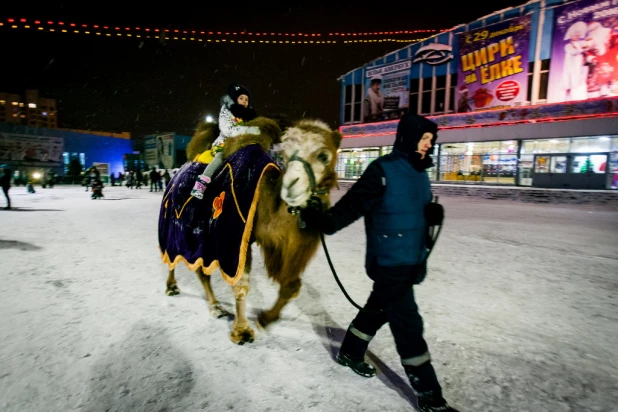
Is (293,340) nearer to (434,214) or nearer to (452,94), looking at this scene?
(434,214)

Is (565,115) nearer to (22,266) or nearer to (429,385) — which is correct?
(429,385)

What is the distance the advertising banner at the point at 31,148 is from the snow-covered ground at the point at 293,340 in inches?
1560

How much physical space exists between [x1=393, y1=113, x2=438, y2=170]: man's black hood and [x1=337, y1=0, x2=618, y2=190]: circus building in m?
19.6

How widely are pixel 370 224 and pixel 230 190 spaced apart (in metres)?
1.39

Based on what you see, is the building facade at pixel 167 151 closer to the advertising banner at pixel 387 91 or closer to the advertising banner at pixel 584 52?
the advertising banner at pixel 387 91

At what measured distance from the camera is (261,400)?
2.19 m

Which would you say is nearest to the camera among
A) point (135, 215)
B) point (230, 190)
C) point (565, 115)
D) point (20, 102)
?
point (230, 190)

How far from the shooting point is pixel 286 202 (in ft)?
7.74

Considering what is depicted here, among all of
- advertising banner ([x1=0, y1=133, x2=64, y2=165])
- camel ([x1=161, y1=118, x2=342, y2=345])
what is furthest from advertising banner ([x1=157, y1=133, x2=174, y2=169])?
camel ([x1=161, y1=118, x2=342, y2=345])

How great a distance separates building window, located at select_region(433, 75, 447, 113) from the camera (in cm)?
2503

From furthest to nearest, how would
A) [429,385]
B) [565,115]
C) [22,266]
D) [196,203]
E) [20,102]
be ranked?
[20,102] → [565,115] → [22,266] → [196,203] → [429,385]

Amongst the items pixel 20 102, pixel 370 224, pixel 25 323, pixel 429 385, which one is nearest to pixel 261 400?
pixel 429 385

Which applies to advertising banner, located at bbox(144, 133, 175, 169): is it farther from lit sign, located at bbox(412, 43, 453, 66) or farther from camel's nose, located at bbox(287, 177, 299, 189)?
camel's nose, located at bbox(287, 177, 299, 189)

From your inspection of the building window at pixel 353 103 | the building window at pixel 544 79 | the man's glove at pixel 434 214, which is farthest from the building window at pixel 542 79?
the man's glove at pixel 434 214
